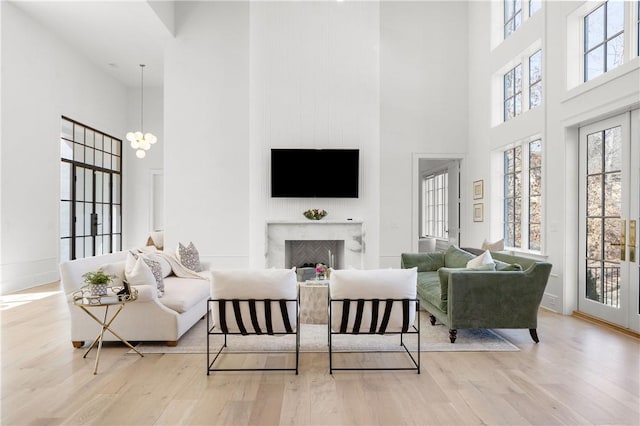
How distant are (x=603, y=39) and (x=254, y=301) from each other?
4.51 m

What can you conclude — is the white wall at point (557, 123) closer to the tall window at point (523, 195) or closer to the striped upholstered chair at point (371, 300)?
the tall window at point (523, 195)

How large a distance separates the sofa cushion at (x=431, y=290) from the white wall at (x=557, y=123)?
1.49 m

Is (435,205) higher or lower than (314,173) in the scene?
lower

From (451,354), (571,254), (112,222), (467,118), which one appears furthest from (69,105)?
(571,254)

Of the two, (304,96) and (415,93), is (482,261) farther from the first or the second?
(304,96)

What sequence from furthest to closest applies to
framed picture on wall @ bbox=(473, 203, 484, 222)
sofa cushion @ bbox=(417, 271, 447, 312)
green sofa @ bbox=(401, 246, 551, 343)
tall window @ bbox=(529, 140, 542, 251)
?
framed picture on wall @ bbox=(473, 203, 484, 222), tall window @ bbox=(529, 140, 542, 251), sofa cushion @ bbox=(417, 271, 447, 312), green sofa @ bbox=(401, 246, 551, 343)

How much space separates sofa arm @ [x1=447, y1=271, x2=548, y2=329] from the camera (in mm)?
3664

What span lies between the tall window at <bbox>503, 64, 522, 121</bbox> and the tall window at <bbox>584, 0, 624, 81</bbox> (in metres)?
1.42

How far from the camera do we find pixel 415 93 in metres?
7.38

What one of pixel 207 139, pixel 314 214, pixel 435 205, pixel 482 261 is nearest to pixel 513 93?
pixel 435 205

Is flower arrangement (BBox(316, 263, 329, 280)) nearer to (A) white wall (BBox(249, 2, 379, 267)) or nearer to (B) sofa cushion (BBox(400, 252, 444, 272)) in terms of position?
(B) sofa cushion (BBox(400, 252, 444, 272))

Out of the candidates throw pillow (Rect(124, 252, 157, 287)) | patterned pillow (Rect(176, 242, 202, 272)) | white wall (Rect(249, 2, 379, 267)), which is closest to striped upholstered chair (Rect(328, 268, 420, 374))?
throw pillow (Rect(124, 252, 157, 287))

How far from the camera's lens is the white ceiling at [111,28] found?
20.9ft

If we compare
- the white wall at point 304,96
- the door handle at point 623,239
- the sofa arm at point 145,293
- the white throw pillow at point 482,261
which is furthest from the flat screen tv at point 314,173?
the door handle at point 623,239
